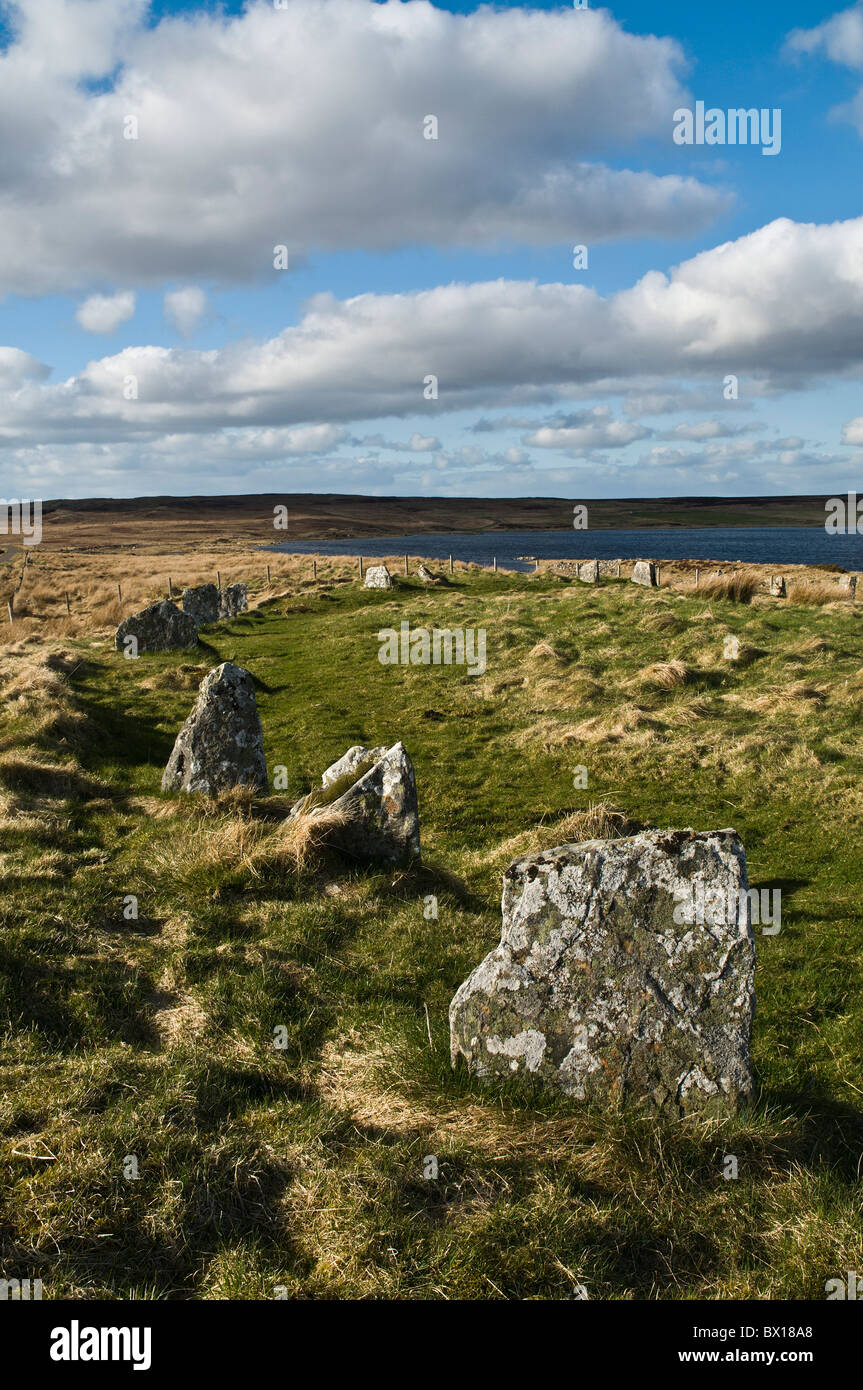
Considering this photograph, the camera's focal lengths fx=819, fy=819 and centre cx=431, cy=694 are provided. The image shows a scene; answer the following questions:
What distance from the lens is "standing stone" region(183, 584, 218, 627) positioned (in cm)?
3231

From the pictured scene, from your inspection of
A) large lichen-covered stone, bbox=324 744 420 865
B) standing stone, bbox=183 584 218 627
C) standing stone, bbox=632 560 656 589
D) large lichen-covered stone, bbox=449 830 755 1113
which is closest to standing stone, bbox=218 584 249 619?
standing stone, bbox=183 584 218 627

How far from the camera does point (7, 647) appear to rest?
Answer: 78.3ft

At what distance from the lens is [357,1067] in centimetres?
519

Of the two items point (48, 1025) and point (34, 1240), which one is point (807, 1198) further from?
point (48, 1025)

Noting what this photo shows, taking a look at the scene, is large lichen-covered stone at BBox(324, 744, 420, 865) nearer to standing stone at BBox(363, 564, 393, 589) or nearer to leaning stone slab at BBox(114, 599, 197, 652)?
leaning stone slab at BBox(114, 599, 197, 652)

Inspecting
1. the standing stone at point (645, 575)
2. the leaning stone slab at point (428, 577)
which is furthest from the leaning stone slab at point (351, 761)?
the standing stone at point (645, 575)

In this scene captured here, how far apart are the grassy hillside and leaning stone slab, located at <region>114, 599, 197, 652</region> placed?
11.3 meters

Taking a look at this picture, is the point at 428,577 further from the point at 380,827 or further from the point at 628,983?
the point at 628,983

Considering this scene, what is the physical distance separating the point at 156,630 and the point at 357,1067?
2226 centimetres

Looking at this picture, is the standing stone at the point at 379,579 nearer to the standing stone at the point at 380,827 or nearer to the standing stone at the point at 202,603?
the standing stone at the point at 202,603

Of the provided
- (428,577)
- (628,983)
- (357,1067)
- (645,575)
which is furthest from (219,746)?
(645,575)
